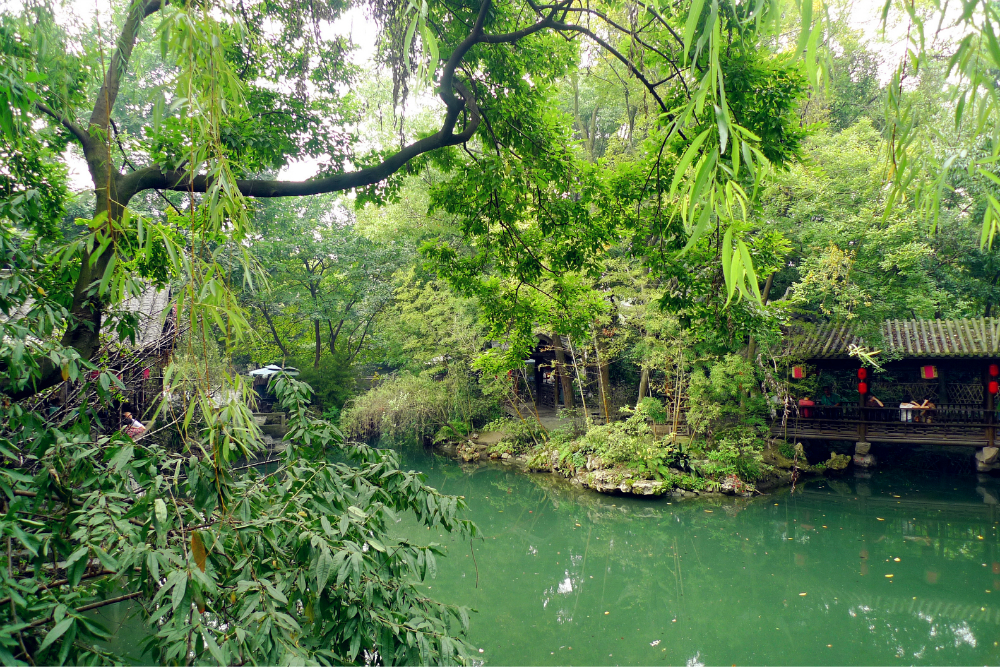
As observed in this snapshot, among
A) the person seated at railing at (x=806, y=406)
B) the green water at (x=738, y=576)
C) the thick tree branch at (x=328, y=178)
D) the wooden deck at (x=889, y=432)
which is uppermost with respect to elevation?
the thick tree branch at (x=328, y=178)

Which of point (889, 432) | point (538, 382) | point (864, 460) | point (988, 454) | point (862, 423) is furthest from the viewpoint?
point (538, 382)

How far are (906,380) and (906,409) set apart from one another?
1001 millimetres

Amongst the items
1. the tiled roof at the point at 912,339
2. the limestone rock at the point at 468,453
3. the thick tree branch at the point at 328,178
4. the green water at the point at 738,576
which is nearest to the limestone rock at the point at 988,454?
the green water at the point at 738,576

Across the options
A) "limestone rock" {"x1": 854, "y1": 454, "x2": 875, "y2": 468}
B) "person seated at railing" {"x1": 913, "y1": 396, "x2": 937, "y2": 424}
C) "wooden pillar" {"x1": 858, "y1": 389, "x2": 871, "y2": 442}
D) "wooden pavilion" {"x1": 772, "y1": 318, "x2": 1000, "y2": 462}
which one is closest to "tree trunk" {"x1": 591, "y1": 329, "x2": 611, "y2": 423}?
"wooden pavilion" {"x1": 772, "y1": 318, "x2": 1000, "y2": 462}

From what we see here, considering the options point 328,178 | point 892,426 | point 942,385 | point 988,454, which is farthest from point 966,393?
point 328,178

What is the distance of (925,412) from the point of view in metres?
8.33

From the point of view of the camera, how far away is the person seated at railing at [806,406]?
8.40 m

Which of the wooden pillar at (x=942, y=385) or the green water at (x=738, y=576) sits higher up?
the wooden pillar at (x=942, y=385)

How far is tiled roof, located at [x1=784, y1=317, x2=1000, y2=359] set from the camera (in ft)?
24.0

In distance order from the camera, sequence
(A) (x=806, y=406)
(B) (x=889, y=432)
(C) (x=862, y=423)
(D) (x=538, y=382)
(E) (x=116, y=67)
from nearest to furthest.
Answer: (E) (x=116, y=67) < (B) (x=889, y=432) < (C) (x=862, y=423) < (A) (x=806, y=406) < (D) (x=538, y=382)

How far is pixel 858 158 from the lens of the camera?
7109 mm

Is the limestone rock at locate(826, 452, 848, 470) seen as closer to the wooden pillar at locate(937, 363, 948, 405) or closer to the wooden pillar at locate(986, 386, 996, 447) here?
the wooden pillar at locate(937, 363, 948, 405)

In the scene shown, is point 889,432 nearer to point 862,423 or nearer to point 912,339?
point 862,423

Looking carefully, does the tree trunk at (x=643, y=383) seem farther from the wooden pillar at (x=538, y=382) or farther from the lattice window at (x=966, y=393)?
the lattice window at (x=966, y=393)
